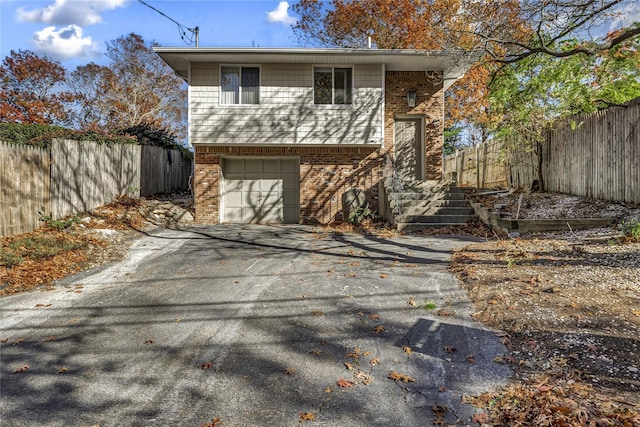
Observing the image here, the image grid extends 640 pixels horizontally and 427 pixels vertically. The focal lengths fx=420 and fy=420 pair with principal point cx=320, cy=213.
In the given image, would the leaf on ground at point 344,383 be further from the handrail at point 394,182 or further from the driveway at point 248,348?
the handrail at point 394,182

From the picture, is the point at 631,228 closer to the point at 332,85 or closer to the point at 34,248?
the point at 332,85

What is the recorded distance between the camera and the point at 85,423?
3.21 meters

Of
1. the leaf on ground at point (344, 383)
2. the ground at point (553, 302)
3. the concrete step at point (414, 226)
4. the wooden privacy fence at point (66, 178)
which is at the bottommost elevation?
the leaf on ground at point (344, 383)

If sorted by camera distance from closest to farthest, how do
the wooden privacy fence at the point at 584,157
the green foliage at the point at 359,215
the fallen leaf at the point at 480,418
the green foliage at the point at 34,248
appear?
the fallen leaf at the point at 480,418 < the green foliage at the point at 34,248 < the wooden privacy fence at the point at 584,157 < the green foliage at the point at 359,215

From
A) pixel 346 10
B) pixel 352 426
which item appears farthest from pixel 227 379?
pixel 346 10

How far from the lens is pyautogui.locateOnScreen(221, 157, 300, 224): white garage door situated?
1438cm

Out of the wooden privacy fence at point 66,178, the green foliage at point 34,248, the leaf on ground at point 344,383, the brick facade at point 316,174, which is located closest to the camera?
the leaf on ground at point 344,383

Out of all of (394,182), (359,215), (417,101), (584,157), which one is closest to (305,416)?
(359,215)

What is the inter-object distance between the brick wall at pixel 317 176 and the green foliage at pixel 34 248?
5.23 metres

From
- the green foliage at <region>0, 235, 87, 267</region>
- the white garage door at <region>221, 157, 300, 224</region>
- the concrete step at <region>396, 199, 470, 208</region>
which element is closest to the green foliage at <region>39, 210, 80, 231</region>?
the green foliage at <region>0, 235, 87, 267</region>

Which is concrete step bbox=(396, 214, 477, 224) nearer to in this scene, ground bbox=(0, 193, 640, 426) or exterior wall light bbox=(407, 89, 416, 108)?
ground bbox=(0, 193, 640, 426)

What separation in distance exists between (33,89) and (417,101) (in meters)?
24.5

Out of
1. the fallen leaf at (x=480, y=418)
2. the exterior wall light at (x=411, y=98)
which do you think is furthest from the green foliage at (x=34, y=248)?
the exterior wall light at (x=411, y=98)

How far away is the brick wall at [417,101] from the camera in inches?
569
